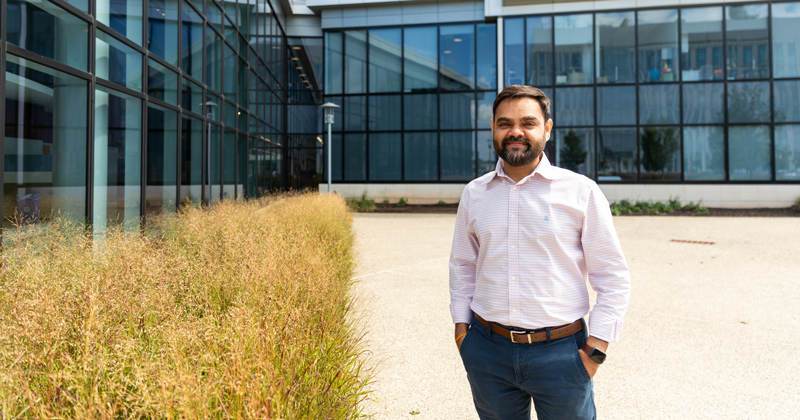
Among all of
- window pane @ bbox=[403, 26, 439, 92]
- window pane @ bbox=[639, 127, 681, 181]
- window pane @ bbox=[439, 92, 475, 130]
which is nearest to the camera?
window pane @ bbox=[639, 127, 681, 181]

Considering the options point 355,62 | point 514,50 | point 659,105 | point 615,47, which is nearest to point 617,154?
point 659,105

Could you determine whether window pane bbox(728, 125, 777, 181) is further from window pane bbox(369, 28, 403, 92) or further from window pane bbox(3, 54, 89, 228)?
window pane bbox(3, 54, 89, 228)

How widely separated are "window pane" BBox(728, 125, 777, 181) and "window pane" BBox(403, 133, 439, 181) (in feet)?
41.1

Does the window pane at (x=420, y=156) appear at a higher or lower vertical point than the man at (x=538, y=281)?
higher

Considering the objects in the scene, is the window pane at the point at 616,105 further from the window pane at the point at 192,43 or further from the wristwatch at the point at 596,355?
the wristwatch at the point at 596,355

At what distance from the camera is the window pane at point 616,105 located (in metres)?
22.2

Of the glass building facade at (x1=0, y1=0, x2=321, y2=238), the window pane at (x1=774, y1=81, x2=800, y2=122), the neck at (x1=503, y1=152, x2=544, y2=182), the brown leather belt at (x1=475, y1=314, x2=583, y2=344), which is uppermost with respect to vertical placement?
the window pane at (x1=774, y1=81, x2=800, y2=122)

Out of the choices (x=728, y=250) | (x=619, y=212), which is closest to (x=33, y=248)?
(x=728, y=250)

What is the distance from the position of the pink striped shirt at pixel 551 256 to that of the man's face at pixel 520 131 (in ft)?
0.27

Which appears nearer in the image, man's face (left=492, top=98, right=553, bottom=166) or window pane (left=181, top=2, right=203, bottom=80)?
man's face (left=492, top=98, right=553, bottom=166)

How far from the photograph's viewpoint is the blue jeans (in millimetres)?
1933

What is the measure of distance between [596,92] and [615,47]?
2122mm

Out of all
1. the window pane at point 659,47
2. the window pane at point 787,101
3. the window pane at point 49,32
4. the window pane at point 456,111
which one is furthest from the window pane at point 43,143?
the window pane at point 787,101

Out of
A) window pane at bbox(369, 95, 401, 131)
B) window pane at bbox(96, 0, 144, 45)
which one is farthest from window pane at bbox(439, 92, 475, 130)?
window pane at bbox(96, 0, 144, 45)
